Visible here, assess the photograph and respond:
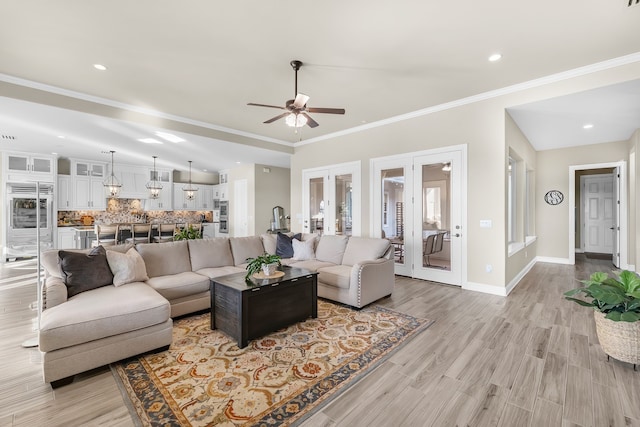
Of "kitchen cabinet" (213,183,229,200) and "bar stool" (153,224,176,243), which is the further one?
"kitchen cabinet" (213,183,229,200)

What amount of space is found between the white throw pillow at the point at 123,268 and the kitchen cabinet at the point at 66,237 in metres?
6.21

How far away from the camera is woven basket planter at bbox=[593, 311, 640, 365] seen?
7.29 feet

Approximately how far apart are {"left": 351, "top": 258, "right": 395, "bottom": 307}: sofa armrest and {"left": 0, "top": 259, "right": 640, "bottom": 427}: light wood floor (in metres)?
0.85

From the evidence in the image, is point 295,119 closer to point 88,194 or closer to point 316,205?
point 316,205

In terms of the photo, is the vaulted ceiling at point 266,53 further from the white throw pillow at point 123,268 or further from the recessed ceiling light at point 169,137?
the white throw pillow at point 123,268

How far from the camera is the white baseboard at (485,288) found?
4.21m

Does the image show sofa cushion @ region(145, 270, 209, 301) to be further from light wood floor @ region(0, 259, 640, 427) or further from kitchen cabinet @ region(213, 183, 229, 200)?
kitchen cabinet @ region(213, 183, 229, 200)

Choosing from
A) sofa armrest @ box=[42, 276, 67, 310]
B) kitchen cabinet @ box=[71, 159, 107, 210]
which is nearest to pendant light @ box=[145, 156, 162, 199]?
kitchen cabinet @ box=[71, 159, 107, 210]

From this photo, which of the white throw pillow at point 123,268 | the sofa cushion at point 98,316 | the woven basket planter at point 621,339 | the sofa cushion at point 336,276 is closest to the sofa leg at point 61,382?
the sofa cushion at point 98,316

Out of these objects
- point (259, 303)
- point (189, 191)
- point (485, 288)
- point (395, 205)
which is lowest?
point (485, 288)

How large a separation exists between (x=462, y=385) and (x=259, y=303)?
186 centimetres

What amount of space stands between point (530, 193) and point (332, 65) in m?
6.32

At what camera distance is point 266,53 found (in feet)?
10.7

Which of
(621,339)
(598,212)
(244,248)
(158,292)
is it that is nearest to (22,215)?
(244,248)
